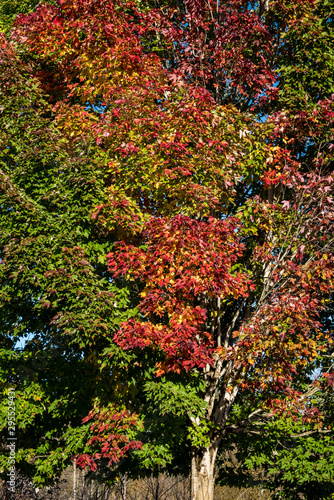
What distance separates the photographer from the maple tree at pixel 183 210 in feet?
17.1

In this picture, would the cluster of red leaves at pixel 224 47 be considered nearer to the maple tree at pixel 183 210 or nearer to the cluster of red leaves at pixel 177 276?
the maple tree at pixel 183 210

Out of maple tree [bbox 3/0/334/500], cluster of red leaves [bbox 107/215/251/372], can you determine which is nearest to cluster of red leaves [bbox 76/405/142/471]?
maple tree [bbox 3/0/334/500]

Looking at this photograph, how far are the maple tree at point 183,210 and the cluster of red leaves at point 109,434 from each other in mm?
40

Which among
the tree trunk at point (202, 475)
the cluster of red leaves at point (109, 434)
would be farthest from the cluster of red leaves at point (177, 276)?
the tree trunk at point (202, 475)

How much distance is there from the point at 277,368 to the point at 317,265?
4.82 ft

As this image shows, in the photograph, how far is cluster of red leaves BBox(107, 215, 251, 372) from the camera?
4969mm

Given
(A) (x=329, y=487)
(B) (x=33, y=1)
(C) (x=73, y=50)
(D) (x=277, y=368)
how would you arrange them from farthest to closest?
(B) (x=33, y=1), (A) (x=329, y=487), (C) (x=73, y=50), (D) (x=277, y=368)

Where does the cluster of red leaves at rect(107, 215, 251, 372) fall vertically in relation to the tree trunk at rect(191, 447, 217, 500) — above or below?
above

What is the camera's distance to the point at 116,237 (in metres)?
6.27

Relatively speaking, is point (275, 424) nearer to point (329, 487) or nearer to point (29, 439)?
point (329, 487)

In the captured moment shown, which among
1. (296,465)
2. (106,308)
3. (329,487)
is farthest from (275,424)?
(106,308)

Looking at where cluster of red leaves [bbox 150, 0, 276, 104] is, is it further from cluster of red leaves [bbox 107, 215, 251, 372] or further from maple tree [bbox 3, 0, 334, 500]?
cluster of red leaves [bbox 107, 215, 251, 372]

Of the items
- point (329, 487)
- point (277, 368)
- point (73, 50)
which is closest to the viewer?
point (277, 368)

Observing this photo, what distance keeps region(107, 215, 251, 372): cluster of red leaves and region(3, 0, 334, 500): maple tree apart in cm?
3
